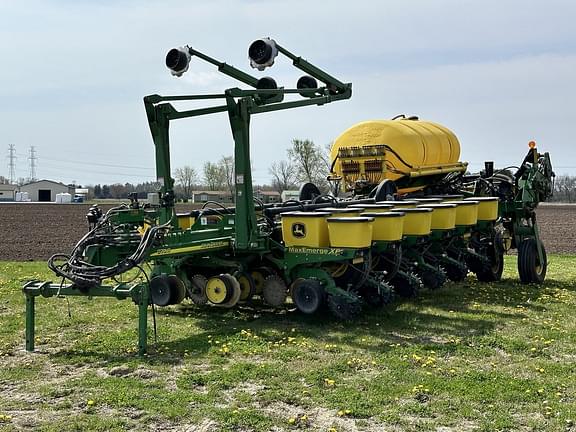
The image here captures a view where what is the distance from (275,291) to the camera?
9.38 m

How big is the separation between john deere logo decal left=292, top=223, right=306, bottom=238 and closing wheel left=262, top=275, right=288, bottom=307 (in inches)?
30.3

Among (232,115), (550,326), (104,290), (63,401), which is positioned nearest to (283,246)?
(232,115)

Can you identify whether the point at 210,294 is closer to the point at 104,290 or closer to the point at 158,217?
the point at 158,217

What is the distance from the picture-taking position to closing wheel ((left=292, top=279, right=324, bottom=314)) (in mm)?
8664

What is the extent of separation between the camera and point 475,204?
11430 millimetres

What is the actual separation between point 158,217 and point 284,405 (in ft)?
16.2

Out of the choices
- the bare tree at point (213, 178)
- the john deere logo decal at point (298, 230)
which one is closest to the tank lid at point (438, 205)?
the john deere logo decal at point (298, 230)

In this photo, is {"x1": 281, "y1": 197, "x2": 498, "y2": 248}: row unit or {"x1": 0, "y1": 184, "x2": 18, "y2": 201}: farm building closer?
{"x1": 281, "y1": 197, "x2": 498, "y2": 248}: row unit

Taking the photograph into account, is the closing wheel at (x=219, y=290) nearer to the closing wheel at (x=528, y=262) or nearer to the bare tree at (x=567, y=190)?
the closing wheel at (x=528, y=262)

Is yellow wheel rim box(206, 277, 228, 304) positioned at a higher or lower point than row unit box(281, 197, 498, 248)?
lower

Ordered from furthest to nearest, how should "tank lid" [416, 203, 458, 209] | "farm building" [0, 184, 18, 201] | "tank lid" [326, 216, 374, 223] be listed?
"farm building" [0, 184, 18, 201]
"tank lid" [416, 203, 458, 209]
"tank lid" [326, 216, 374, 223]

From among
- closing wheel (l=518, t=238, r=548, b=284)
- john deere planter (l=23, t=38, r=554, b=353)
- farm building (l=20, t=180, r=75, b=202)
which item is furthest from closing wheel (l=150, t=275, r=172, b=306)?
farm building (l=20, t=180, r=75, b=202)

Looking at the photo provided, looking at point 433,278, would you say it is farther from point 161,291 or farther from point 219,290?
point 161,291

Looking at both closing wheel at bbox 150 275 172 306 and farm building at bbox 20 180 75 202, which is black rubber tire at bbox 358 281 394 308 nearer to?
closing wheel at bbox 150 275 172 306
